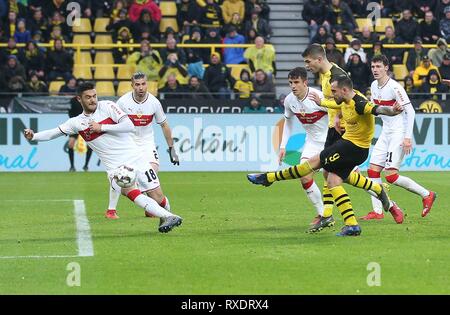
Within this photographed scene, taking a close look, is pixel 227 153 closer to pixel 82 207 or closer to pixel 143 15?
pixel 143 15

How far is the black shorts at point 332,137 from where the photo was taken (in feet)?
46.2

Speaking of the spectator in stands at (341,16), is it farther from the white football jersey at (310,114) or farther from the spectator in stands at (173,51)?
the white football jersey at (310,114)

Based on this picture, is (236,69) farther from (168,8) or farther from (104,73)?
(104,73)

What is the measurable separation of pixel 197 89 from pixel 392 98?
1270 centimetres

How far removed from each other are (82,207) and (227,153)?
894 cm

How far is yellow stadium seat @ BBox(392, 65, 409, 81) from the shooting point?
99.2ft

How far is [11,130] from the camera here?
26.0m

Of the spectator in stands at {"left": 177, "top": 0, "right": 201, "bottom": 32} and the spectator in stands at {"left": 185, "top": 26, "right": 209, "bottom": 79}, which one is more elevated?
the spectator in stands at {"left": 177, "top": 0, "right": 201, "bottom": 32}

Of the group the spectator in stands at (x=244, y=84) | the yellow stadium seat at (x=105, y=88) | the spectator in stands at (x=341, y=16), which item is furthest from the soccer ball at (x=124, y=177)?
the spectator in stands at (x=341, y=16)

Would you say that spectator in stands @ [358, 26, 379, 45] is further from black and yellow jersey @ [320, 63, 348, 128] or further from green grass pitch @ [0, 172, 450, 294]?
black and yellow jersey @ [320, 63, 348, 128]

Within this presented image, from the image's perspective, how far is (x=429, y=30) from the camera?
31.1 m

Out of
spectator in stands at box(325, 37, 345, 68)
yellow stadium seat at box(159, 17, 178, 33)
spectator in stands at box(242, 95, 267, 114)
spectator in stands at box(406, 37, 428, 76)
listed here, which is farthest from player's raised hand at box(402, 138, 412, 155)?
yellow stadium seat at box(159, 17, 178, 33)

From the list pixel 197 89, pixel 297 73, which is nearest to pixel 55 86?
pixel 197 89

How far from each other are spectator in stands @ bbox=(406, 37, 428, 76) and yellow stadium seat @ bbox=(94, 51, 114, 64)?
25.5 feet
